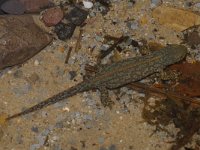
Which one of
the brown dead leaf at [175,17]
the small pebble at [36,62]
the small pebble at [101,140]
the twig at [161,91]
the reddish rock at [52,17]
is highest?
the brown dead leaf at [175,17]

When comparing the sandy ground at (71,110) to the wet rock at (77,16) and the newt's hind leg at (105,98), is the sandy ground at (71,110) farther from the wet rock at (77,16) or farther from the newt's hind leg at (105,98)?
the wet rock at (77,16)

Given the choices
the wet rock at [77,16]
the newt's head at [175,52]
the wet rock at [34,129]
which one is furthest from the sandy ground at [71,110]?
the newt's head at [175,52]

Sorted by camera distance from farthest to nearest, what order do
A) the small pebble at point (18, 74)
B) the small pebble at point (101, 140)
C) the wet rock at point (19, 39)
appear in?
the small pebble at point (18, 74) → the wet rock at point (19, 39) → the small pebble at point (101, 140)

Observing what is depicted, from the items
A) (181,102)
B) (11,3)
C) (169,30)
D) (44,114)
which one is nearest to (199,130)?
(181,102)

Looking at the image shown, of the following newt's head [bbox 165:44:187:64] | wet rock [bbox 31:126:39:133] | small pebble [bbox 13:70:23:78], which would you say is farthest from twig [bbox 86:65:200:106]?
small pebble [bbox 13:70:23:78]

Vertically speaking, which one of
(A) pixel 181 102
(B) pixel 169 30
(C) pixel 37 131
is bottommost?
(C) pixel 37 131

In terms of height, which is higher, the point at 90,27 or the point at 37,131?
the point at 90,27

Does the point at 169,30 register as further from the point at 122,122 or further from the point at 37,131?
the point at 37,131
